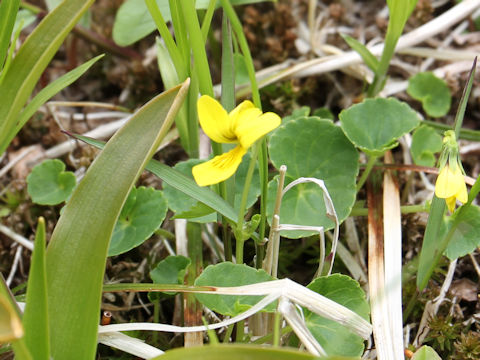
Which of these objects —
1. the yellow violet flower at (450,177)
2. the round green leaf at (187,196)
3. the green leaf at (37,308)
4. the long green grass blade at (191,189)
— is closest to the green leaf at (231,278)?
the long green grass blade at (191,189)

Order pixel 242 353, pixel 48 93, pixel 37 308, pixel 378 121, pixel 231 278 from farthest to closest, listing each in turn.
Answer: pixel 378 121
pixel 48 93
pixel 231 278
pixel 37 308
pixel 242 353

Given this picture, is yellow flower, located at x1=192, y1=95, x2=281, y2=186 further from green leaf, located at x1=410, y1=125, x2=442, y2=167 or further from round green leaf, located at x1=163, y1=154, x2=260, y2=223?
green leaf, located at x1=410, y1=125, x2=442, y2=167

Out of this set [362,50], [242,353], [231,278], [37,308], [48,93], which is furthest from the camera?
[362,50]

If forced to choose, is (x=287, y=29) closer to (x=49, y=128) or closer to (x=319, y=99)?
(x=319, y=99)

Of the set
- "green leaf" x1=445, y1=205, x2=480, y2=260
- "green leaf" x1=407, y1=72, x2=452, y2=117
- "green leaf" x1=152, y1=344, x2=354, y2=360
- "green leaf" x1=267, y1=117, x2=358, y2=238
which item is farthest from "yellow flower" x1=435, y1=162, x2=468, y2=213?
"green leaf" x1=407, y1=72, x2=452, y2=117

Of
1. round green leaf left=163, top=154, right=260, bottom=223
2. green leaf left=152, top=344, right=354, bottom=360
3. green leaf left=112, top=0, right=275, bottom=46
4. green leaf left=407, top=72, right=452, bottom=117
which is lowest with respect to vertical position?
green leaf left=152, top=344, right=354, bottom=360

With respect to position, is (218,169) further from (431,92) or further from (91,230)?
(431,92)

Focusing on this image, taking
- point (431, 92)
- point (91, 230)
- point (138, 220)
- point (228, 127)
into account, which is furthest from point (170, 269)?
point (431, 92)

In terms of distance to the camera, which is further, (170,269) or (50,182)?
(50,182)
